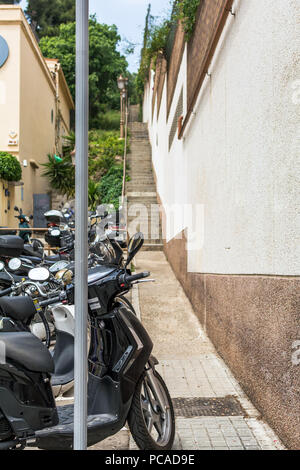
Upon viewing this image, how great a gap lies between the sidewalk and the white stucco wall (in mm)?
890

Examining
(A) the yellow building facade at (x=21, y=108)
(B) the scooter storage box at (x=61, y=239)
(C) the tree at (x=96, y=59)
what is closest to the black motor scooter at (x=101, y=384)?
(B) the scooter storage box at (x=61, y=239)

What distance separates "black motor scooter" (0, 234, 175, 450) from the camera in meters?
2.37

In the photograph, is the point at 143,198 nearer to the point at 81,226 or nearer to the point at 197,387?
the point at 197,387

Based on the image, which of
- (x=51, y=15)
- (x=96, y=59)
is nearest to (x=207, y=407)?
(x=96, y=59)

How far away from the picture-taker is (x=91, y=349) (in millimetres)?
2812

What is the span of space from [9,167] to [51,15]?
2257 cm

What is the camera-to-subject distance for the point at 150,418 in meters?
2.84

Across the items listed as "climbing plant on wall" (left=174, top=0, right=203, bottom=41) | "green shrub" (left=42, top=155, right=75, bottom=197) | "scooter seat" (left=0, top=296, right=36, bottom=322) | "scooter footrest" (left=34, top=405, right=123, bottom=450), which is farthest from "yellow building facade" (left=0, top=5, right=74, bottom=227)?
"scooter footrest" (left=34, top=405, right=123, bottom=450)

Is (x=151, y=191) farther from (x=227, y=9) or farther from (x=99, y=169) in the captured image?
(x=227, y=9)

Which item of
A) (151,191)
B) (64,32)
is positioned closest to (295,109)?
(151,191)

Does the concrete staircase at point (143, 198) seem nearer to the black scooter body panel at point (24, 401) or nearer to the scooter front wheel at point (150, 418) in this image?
the scooter front wheel at point (150, 418)

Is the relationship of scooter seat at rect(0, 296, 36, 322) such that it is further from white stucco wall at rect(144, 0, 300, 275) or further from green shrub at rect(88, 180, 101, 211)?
green shrub at rect(88, 180, 101, 211)

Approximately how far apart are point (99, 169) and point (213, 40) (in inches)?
510

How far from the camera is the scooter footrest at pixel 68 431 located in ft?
7.91
